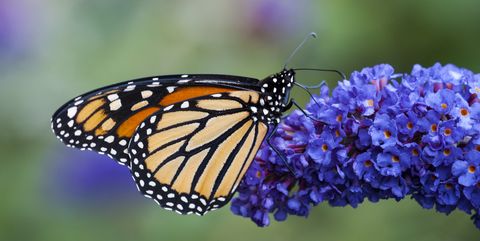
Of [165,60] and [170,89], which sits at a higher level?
[165,60]

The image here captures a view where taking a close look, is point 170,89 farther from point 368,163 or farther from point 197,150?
point 368,163

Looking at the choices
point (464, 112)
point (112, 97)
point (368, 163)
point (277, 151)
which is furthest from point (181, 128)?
point (464, 112)

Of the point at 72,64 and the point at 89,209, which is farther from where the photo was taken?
the point at 72,64

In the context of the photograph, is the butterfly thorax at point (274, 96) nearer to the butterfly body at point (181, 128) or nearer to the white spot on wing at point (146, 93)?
the butterfly body at point (181, 128)

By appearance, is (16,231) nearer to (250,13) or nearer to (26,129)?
(26,129)

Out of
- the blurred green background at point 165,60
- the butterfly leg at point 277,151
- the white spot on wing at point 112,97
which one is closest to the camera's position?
the butterfly leg at point 277,151

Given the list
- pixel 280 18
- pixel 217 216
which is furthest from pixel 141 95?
pixel 280 18

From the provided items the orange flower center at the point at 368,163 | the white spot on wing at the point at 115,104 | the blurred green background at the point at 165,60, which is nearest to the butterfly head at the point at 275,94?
the orange flower center at the point at 368,163
